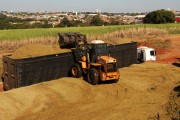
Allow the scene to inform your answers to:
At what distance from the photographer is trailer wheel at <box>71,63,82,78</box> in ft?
57.5

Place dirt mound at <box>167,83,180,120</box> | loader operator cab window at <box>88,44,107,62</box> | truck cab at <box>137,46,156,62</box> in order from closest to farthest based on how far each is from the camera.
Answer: dirt mound at <box>167,83,180,120</box> < loader operator cab window at <box>88,44,107,62</box> < truck cab at <box>137,46,156,62</box>

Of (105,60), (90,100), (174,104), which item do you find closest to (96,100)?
(90,100)

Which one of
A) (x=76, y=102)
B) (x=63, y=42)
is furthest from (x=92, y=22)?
(x=76, y=102)

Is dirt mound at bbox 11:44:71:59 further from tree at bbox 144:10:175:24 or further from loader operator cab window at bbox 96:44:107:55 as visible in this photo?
tree at bbox 144:10:175:24

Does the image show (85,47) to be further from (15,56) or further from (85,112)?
(85,112)

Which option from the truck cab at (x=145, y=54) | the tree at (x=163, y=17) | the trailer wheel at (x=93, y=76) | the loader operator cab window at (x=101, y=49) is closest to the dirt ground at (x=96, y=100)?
the trailer wheel at (x=93, y=76)

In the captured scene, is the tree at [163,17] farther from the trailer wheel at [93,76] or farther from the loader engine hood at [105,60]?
the trailer wheel at [93,76]

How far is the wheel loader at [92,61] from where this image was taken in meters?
16.7

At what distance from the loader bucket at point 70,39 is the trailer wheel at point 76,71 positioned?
160 cm

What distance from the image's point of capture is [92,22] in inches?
3268

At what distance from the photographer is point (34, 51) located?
59.0 feet

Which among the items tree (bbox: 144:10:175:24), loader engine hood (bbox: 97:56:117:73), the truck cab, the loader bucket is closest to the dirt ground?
loader engine hood (bbox: 97:56:117:73)

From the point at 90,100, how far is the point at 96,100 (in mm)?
298

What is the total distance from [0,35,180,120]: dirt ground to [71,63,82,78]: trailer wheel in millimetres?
402
